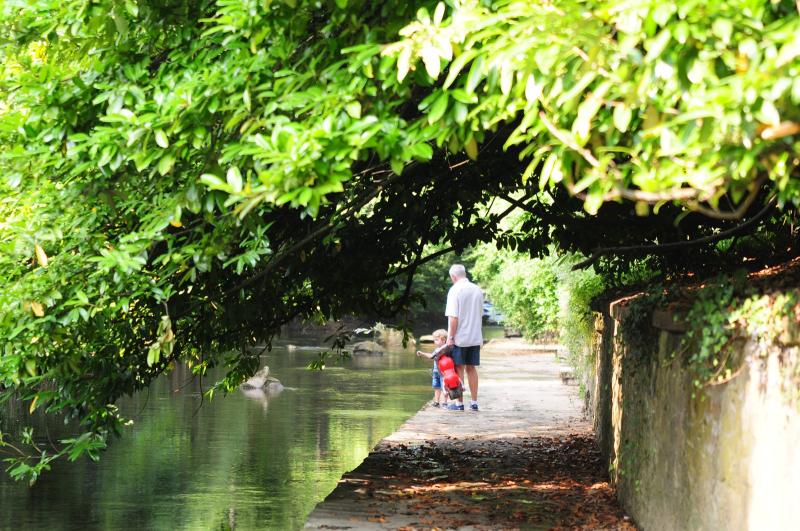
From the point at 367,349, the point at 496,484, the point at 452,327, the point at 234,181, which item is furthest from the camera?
the point at 367,349

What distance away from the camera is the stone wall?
4059 mm

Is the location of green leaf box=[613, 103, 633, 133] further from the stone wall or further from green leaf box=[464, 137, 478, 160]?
the stone wall

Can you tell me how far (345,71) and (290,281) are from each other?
17.0 ft

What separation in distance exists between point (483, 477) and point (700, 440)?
175 inches

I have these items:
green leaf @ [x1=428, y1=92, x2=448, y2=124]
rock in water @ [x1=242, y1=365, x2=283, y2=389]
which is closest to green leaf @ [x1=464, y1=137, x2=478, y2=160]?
green leaf @ [x1=428, y1=92, x2=448, y2=124]

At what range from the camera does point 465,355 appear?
13070mm

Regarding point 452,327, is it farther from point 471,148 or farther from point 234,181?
point 234,181

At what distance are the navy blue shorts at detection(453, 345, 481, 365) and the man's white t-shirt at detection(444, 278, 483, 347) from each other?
0.11 m

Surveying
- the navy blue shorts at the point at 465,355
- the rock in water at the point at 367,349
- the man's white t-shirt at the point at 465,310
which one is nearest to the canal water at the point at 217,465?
the navy blue shorts at the point at 465,355

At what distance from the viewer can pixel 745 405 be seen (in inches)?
175

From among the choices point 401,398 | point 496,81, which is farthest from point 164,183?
point 401,398

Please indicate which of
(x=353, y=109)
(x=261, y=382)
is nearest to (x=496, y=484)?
(x=353, y=109)

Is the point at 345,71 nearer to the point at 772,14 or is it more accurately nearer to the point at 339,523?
the point at 772,14

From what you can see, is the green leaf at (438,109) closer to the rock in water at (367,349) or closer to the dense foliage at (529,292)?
the dense foliage at (529,292)
